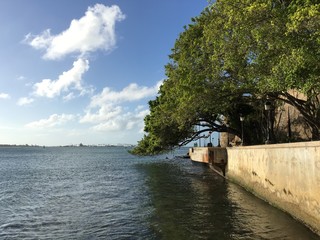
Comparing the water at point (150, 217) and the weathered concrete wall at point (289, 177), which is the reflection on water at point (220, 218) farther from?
the weathered concrete wall at point (289, 177)

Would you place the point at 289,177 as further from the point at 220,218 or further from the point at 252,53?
the point at 252,53

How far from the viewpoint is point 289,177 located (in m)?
13.9

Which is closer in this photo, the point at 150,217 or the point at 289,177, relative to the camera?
the point at 289,177

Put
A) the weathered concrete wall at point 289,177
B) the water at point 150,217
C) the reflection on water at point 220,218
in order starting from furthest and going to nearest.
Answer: the water at point 150,217, the reflection on water at point 220,218, the weathered concrete wall at point 289,177

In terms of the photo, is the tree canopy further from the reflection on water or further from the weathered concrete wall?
the reflection on water

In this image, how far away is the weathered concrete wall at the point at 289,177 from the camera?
1139 cm

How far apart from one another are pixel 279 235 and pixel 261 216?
2816 mm

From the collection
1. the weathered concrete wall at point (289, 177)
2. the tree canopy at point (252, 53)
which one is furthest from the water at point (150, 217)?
the tree canopy at point (252, 53)

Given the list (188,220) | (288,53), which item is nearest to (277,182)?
(188,220)

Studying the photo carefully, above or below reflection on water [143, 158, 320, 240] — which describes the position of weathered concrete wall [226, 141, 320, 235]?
above

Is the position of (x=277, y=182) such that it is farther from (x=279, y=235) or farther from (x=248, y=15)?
(x=248, y=15)

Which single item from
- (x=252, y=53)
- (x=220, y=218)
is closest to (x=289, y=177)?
(x=220, y=218)

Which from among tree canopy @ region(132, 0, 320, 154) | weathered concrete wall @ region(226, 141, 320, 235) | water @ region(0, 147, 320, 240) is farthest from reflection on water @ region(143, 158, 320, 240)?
tree canopy @ region(132, 0, 320, 154)

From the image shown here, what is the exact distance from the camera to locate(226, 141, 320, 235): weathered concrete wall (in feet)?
37.4
